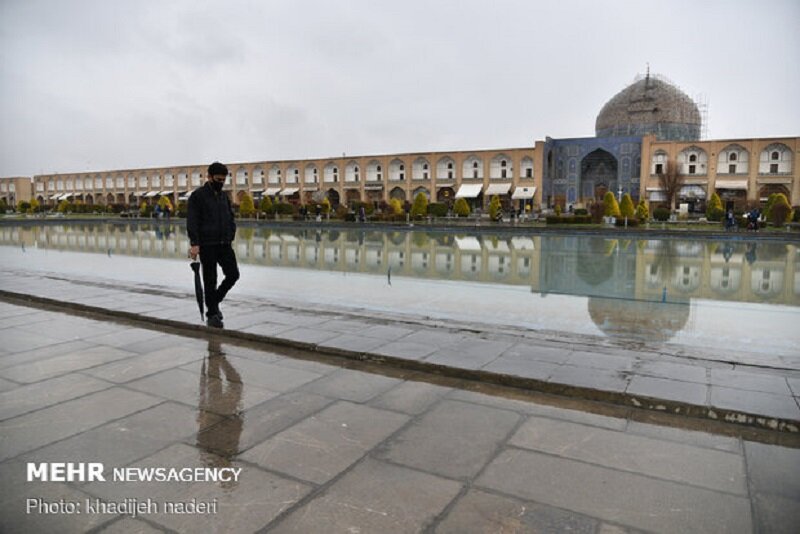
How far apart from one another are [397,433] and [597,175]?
4055 cm

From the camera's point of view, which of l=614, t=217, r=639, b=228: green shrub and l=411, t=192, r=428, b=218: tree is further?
l=411, t=192, r=428, b=218: tree

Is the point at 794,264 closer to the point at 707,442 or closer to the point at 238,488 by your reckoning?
the point at 707,442

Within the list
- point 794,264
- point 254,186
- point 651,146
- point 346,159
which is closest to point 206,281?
point 794,264

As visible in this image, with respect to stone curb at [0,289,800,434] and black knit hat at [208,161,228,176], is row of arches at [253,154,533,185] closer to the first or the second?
black knit hat at [208,161,228,176]

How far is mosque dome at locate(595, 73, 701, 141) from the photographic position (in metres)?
41.1

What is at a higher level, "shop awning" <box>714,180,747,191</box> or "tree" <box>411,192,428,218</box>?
"shop awning" <box>714,180,747,191</box>

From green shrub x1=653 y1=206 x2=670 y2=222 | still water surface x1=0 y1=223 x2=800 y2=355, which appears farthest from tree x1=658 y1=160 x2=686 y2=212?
still water surface x1=0 y1=223 x2=800 y2=355

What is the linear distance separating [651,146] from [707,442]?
129 feet

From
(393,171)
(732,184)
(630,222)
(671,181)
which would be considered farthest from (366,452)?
(393,171)

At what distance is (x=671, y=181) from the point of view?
35375 mm

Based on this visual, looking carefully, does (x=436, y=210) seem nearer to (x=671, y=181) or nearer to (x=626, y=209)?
(x=626, y=209)

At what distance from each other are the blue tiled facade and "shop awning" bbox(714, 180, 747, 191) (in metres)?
5.55

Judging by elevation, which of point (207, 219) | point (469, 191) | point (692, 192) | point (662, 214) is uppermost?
point (469, 191)

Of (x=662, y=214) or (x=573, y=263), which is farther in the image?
(x=662, y=214)
